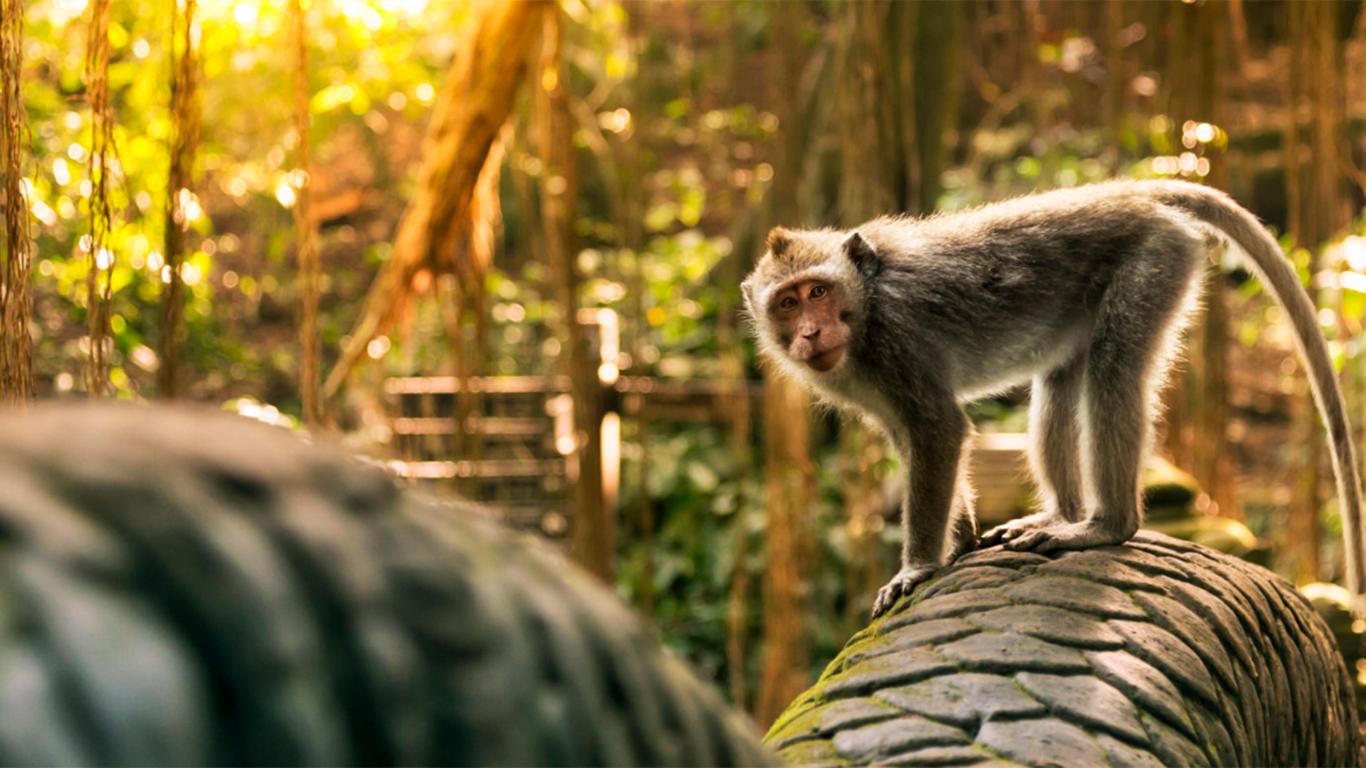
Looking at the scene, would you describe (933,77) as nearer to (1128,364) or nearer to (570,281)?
(570,281)

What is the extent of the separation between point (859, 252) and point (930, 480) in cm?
88

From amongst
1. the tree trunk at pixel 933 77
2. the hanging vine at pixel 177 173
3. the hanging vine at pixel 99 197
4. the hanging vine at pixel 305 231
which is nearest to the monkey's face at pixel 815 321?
the hanging vine at pixel 305 231

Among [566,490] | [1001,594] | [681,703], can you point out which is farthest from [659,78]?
[681,703]

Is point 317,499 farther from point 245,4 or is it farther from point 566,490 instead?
point 566,490

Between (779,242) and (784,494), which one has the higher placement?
(779,242)

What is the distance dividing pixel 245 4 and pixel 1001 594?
6.93 meters

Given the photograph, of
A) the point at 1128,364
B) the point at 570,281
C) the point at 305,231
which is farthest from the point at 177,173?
the point at 570,281

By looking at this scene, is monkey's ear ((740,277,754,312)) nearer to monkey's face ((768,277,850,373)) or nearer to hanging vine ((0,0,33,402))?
monkey's face ((768,277,850,373))

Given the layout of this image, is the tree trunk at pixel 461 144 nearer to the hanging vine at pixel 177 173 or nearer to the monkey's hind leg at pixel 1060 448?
the hanging vine at pixel 177 173

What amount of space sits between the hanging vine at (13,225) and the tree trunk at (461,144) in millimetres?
3854

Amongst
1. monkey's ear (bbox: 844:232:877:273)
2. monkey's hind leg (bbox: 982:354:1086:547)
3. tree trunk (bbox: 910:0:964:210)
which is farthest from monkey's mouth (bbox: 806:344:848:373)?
tree trunk (bbox: 910:0:964:210)

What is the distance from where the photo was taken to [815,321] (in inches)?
179

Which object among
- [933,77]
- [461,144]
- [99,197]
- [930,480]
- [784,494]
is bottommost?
[784,494]

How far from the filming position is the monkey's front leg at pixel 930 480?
4055 millimetres
